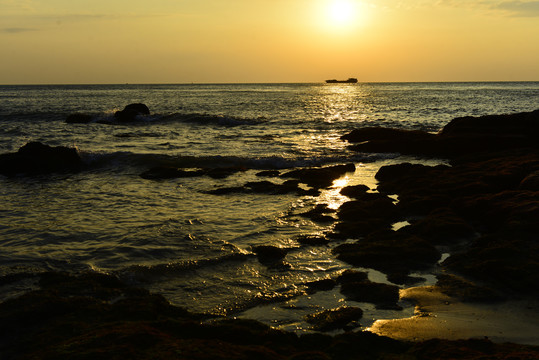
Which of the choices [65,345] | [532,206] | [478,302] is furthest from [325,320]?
[532,206]

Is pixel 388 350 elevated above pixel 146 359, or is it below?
below

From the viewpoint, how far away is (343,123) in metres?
41.2

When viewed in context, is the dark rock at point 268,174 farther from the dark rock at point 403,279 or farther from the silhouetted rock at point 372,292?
the silhouetted rock at point 372,292

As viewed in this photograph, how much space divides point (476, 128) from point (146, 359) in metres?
22.3

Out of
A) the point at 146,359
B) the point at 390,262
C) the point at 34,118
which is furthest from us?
the point at 34,118

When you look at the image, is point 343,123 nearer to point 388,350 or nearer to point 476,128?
point 476,128

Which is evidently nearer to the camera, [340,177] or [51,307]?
[51,307]

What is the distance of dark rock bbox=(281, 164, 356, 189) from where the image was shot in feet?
51.2

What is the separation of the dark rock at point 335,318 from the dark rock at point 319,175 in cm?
908

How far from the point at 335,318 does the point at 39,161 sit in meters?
17.3

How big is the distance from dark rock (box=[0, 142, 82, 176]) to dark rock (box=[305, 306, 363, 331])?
16264 mm

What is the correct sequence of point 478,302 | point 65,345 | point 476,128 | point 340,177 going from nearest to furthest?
point 65,345, point 478,302, point 340,177, point 476,128

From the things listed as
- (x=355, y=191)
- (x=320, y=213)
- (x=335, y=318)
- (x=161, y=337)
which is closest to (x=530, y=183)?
(x=355, y=191)

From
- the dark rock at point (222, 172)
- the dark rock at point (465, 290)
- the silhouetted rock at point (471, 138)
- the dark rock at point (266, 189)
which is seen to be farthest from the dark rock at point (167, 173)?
the dark rock at point (465, 290)
